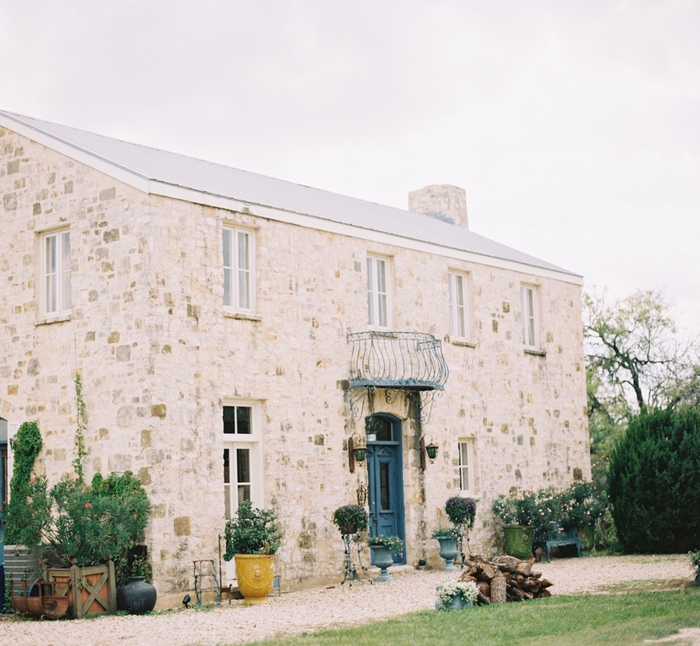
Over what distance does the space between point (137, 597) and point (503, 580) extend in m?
4.51

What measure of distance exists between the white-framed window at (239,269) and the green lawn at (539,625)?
18.7 ft

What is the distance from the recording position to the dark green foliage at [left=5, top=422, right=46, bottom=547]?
42.5ft

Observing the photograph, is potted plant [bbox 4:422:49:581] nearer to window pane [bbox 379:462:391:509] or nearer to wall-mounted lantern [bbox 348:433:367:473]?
wall-mounted lantern [bbox 348:433:367:473]

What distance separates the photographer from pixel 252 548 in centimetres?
1411

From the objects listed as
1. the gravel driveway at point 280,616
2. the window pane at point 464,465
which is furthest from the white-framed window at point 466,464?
the gravel driveway at point 280,616

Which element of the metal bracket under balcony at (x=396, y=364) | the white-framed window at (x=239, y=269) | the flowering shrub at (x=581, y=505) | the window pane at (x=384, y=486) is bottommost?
the flowering shrub at (x=581, y=505)

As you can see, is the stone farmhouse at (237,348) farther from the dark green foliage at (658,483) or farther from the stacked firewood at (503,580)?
the stacked firewood at (503,580)

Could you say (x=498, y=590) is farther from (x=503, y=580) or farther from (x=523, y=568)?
(x=523, y=568)

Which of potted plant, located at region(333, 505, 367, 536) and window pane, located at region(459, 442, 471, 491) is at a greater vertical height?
window pane, located at region(459, 442, 471, 491)

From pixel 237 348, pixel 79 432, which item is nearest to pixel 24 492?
pixel 79 432

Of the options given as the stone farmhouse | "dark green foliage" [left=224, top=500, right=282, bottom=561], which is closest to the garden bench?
the stone farmhouse

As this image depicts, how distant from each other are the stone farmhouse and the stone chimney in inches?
210

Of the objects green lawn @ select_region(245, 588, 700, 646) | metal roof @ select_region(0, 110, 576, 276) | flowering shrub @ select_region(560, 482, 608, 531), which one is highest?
metal roof @ select_region(0, 110, 576, 276)

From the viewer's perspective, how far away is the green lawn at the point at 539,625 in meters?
9.65
